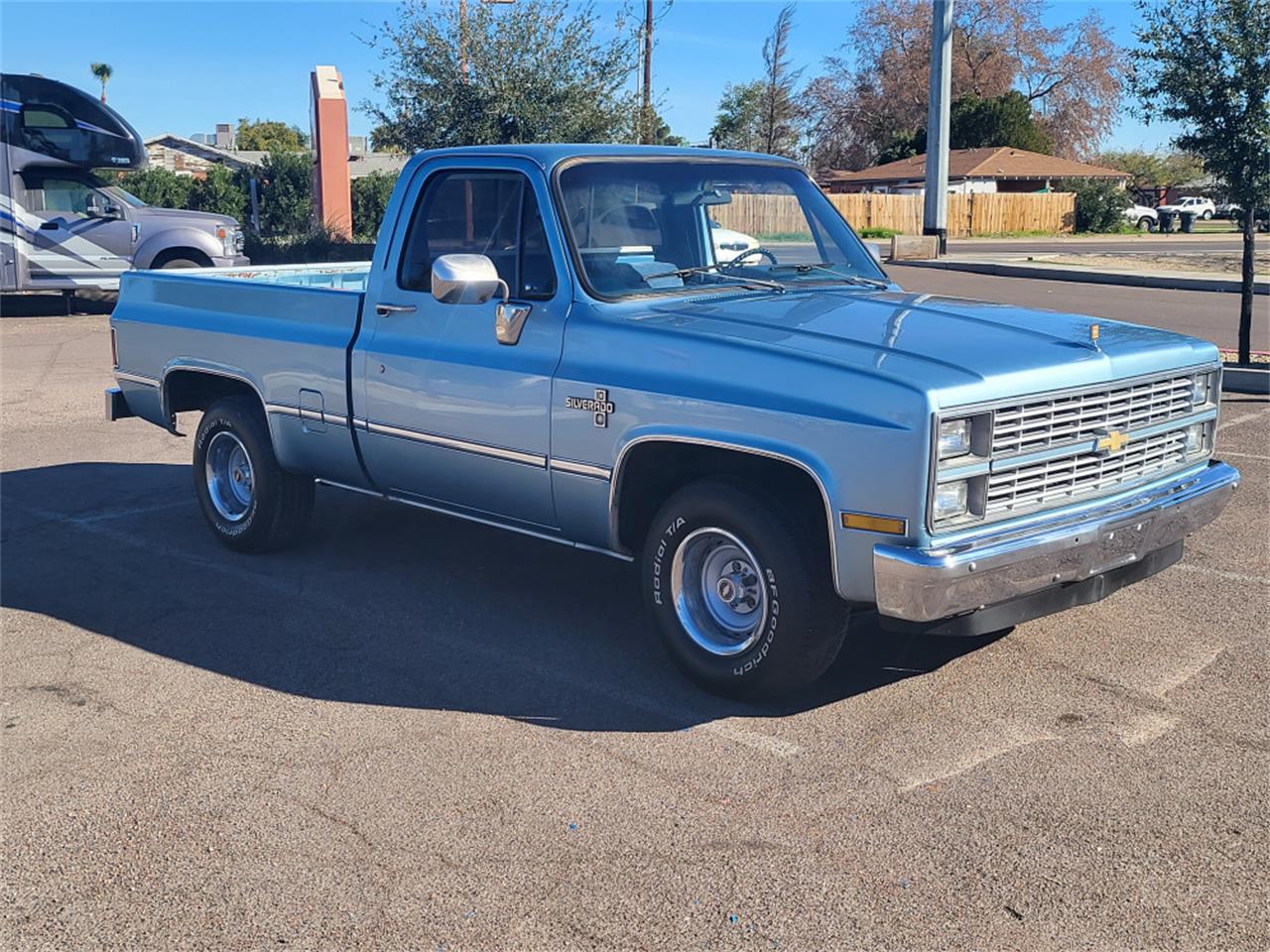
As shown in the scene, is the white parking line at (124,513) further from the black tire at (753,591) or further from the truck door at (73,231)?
the truck door at (73,231)

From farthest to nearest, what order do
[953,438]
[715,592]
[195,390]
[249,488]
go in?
1. [195,390]
2. [249,488]
3. [715,592]
4. [953,438]

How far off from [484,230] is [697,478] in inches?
62.9

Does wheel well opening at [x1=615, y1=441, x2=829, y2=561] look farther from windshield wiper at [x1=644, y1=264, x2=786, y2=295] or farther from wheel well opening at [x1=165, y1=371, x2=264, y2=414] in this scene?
wheel well opening at [x1=165, y1=371, x2=264, y2=414]

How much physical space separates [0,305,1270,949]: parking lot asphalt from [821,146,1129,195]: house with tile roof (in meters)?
56.8

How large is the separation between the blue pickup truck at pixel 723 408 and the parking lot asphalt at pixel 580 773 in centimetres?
46

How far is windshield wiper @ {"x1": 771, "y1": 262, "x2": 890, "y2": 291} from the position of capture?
6.07 m

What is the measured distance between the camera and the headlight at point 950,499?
4355mm

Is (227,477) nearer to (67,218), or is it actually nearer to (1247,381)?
(1247,381)

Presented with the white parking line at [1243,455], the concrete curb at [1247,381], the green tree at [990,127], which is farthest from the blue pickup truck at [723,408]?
the green tree at [990,127]

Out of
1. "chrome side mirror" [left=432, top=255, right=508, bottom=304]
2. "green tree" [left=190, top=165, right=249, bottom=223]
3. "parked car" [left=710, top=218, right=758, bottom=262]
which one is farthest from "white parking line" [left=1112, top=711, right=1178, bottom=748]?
"green tree" [left=190, top=165, right=249, bottom=223]

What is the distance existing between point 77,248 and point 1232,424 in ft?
54.4

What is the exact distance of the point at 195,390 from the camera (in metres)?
7.66

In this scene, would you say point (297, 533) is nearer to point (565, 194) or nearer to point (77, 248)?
point (565, 194)

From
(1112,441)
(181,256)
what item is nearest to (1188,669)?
(1112,441)
